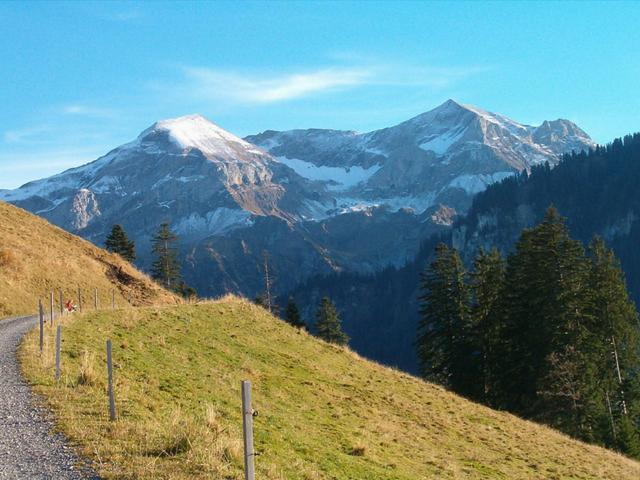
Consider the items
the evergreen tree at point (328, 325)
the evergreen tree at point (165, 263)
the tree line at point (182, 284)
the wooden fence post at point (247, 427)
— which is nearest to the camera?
the wooden fence post at point (247, 427)

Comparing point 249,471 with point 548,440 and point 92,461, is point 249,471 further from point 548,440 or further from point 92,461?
point 548,440

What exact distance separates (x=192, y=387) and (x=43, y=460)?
9996mm

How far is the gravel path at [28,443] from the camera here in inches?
411

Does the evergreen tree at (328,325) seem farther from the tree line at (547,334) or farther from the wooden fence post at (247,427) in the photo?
the wooden fence post at (247,427)

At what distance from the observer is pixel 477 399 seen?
51.5 metres

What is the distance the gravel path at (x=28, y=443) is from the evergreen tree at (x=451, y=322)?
41.1 meters

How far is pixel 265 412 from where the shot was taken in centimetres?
2105

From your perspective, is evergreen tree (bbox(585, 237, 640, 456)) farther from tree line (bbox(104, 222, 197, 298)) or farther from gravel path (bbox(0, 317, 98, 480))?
tree line (bbox(104, 222, 197, 298))

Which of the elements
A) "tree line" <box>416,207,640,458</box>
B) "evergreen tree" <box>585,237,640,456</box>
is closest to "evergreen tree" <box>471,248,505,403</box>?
"tree line" <box>416,207,640,458</box>

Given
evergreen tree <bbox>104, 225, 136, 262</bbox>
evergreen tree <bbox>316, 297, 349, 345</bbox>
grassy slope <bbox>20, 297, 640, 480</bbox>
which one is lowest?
evergreen tree <bbox>316, 297, 349, 345</bbox>

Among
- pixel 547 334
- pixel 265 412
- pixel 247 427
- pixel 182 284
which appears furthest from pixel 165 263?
pixel 247 427

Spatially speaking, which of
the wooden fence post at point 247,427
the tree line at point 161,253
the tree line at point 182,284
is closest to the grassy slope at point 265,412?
the wooden fence post at point 247,427

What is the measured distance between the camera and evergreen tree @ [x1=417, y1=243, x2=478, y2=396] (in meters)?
52.3

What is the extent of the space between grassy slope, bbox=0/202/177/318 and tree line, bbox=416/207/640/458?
2475cm
